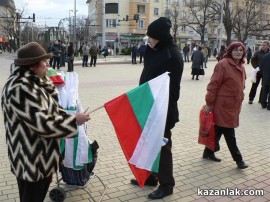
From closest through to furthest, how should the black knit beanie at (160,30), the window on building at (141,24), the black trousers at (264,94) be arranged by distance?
the black knit beanie at (160,30), the black trousers at (264,94), the window on building at (141,24)

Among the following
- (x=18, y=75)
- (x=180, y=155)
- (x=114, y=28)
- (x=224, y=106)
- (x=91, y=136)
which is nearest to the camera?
(x=18, y=75)

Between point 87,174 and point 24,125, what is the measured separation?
1.31m

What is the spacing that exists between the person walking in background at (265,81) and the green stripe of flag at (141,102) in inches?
253

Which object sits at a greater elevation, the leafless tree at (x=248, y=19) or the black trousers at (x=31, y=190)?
the leafless tree at (x=248, y=19)

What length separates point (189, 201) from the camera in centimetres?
376

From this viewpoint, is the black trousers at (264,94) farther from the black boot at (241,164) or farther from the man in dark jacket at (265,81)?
the black boot at (241,164)

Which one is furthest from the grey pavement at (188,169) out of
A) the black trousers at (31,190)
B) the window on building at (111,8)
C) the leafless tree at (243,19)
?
the window on building at (111,8)

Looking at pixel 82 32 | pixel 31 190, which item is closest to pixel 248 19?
pixel 82 32

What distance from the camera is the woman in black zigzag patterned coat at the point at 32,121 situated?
241 centimetres

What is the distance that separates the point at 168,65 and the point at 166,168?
1.17m

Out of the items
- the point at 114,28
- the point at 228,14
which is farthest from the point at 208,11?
the point at 114,28

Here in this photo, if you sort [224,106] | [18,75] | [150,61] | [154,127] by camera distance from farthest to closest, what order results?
[224,106]
[150,61]
[154,127]
[18,75]

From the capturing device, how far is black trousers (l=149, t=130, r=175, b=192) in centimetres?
373

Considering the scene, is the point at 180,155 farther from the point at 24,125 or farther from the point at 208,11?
the point at 208,11
